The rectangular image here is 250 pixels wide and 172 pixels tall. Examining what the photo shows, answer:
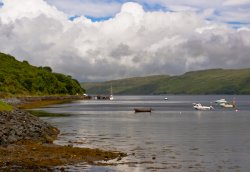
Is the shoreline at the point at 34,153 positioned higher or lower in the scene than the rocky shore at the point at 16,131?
lower

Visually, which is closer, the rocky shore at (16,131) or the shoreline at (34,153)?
the shoreline at (34,153)

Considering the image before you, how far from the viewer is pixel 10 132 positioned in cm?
5675

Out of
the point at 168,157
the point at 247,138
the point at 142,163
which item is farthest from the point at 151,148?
the point at 247,138

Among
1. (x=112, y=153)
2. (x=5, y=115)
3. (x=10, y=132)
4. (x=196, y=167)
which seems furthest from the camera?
(x=5, y=115)

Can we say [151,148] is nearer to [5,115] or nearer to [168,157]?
[168,157]

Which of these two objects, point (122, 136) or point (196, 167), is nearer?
point (196, 167)

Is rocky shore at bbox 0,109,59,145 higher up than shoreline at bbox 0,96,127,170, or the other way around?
rocky shore at bbox 0,109,59,145

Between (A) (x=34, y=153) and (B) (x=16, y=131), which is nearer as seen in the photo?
(A) (x=34, y=153)

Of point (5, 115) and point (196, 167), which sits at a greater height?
point (5, 115)

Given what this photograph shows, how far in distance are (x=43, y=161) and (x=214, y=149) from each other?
24448 mm

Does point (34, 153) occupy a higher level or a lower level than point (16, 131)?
lower

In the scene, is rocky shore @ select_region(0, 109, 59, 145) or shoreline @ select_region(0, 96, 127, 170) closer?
shoreline @ select_region(0, 96, 127, 170)

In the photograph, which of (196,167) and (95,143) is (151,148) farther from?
(196,167)

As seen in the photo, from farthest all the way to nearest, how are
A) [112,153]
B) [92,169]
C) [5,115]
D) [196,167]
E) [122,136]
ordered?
1. [122,136]
2. [5,115]
3. [112,153]
4. [196,167]
5. [92,169]
